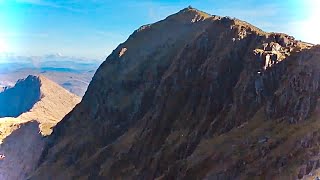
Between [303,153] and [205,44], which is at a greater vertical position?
[205,44]

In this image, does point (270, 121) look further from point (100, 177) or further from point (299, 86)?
point (100, 177)

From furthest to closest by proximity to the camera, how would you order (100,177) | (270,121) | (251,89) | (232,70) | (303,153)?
1. (100,177)
2. (232,70)
3. (251,89)
4. (270,121)
5. (303,153)

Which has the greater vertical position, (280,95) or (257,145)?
(280,95)

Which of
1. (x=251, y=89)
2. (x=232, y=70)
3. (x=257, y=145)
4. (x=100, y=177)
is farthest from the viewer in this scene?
(x=100, y=177)

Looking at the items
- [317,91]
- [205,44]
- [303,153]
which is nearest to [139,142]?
[205,44]

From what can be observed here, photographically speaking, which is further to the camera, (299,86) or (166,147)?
(166,147)

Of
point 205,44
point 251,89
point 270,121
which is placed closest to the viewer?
point 270,121

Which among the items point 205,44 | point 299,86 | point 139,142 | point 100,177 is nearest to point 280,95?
point 299,86

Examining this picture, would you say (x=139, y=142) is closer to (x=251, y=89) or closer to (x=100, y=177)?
(x=100, y=177)

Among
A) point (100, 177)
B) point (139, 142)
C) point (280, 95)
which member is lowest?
point (100, 177)
